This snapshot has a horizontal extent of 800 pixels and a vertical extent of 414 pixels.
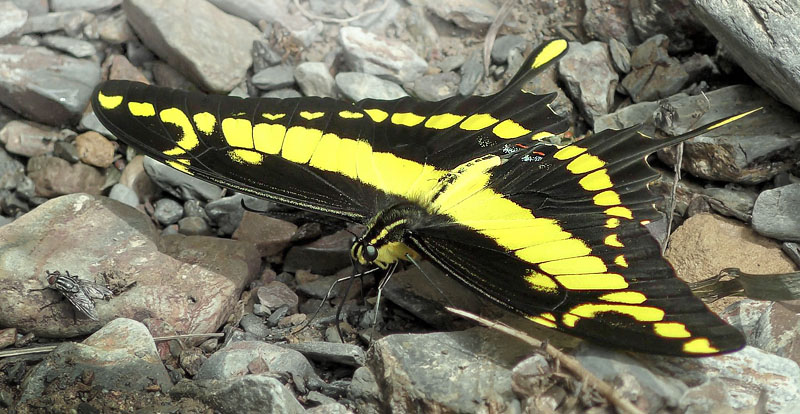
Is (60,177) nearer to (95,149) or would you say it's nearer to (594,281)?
(95,149)

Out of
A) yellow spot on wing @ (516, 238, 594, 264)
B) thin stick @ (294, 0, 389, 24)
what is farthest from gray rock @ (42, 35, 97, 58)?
yellow spot on wing @ (516, 238, 594, 264)

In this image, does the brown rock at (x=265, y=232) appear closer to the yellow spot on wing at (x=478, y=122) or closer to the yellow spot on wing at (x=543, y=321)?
the yellow spot on wing at (x=478, y=122)

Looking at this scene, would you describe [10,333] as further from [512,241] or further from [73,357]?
[512,241]

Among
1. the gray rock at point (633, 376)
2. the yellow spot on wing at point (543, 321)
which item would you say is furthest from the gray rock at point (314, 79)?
the gray rock at point (633, 376)

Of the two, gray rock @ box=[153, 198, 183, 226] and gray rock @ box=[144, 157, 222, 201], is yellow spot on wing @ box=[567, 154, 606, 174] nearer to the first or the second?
gray rock @ box=[144, 157, 222, 201]

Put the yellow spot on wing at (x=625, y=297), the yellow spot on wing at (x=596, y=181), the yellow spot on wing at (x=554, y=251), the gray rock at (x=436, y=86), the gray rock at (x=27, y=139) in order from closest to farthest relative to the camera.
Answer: the yellow spot on wing at (x=625, y=297)
the yellow spot on wing at (x=554, y=251)
the yellow spot on wing at (x=596, y=181)
the gray rock at (x=27, y=139)
the gray rock at (x=436, y=86)

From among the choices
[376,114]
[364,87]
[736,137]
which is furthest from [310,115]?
[736,137]

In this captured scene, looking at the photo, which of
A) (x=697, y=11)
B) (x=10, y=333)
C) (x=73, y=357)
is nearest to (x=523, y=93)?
(x=697, y=11)
